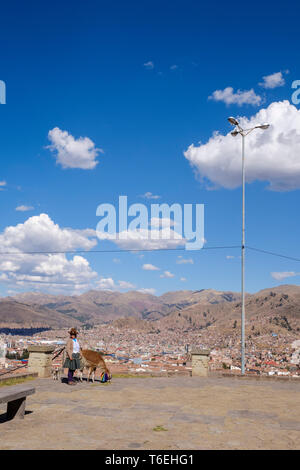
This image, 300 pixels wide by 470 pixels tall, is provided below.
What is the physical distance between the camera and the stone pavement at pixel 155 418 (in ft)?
17.4

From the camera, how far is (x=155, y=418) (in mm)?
6957

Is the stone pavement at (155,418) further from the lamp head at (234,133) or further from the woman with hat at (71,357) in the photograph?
the lamp head at (234,133)

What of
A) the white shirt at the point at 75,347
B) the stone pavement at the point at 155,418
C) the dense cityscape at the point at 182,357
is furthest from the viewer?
the dense cityscape at the point at 182,357

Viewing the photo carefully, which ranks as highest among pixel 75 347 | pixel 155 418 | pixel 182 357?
pixel 75 347

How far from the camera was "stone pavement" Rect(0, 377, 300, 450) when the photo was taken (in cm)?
531

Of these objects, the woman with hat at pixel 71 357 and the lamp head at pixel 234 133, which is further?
the lamp head at pixel 234 133

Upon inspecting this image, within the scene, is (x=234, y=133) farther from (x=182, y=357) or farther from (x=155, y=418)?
(x=182, y=357)

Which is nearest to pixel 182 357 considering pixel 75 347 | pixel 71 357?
pixel 75 347

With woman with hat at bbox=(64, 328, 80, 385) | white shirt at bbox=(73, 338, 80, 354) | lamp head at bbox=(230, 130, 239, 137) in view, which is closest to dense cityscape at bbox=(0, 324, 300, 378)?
woman with hat at bbox=(64, 328, 80, 385)

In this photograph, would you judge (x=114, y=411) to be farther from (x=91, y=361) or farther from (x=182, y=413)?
(x=91, y=361)

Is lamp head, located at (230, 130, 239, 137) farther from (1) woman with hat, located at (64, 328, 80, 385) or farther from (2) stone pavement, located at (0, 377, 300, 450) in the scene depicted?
(1) woman with hat, located at (64, 328, 80, 385)

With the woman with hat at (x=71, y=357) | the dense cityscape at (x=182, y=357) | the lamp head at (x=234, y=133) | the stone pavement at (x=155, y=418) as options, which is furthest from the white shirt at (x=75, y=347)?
the lamp head at (x=234, y=133)

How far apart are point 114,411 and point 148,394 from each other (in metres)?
2.62

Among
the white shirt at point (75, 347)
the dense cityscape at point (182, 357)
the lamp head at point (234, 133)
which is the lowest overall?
the dense cityscape at point (182, 357)
